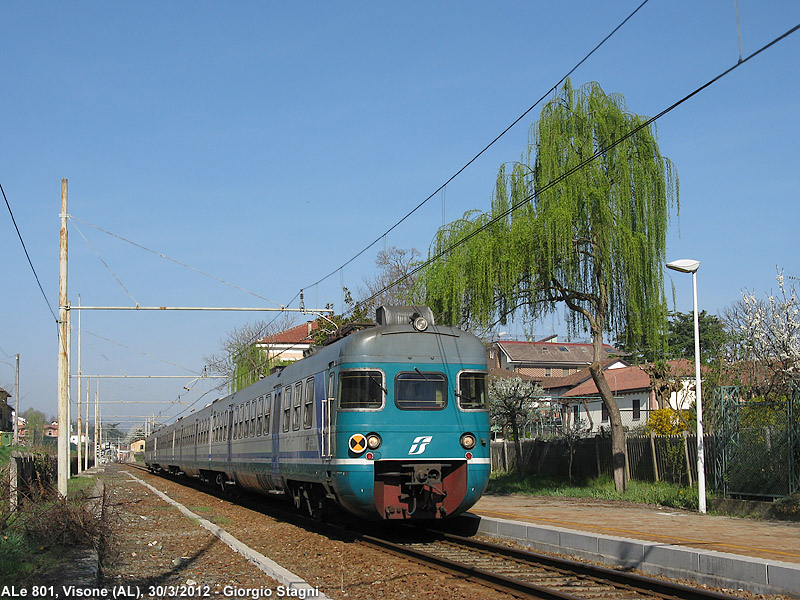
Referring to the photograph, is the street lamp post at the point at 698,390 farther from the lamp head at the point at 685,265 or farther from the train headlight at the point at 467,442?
the train headlight at the point at 467,442

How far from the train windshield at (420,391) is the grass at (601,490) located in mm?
7031

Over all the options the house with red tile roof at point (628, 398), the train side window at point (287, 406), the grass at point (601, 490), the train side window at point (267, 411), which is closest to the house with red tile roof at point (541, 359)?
the house with red tile roof at point (628, 398)

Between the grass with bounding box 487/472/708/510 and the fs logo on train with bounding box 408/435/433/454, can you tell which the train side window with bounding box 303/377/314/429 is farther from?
the grass with bounding box 487/472/708/510

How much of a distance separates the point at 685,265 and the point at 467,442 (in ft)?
23.1

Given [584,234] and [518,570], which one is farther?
[584,234]

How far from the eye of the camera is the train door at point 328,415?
45.4ft

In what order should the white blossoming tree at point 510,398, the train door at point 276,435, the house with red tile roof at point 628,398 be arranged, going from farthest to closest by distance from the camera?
the house with red tile roof at point 628,398 < the white blossoming tree at point 510,398 < the train door at point 276,435

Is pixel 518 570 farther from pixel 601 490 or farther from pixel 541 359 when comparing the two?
pixel 541 359

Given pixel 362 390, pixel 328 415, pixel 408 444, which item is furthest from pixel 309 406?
pixel 408 444

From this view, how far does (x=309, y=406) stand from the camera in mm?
15617

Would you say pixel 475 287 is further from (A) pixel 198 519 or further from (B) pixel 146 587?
(B) pixel 146 587

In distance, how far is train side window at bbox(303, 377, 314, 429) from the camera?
15.4 metres

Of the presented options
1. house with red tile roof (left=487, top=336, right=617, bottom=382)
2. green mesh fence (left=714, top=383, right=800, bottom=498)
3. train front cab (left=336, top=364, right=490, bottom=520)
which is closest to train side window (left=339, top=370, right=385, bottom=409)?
train front cab (left=336, top=364, right=490, bottom=520)

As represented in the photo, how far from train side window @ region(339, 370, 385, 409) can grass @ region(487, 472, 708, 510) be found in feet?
26.3
